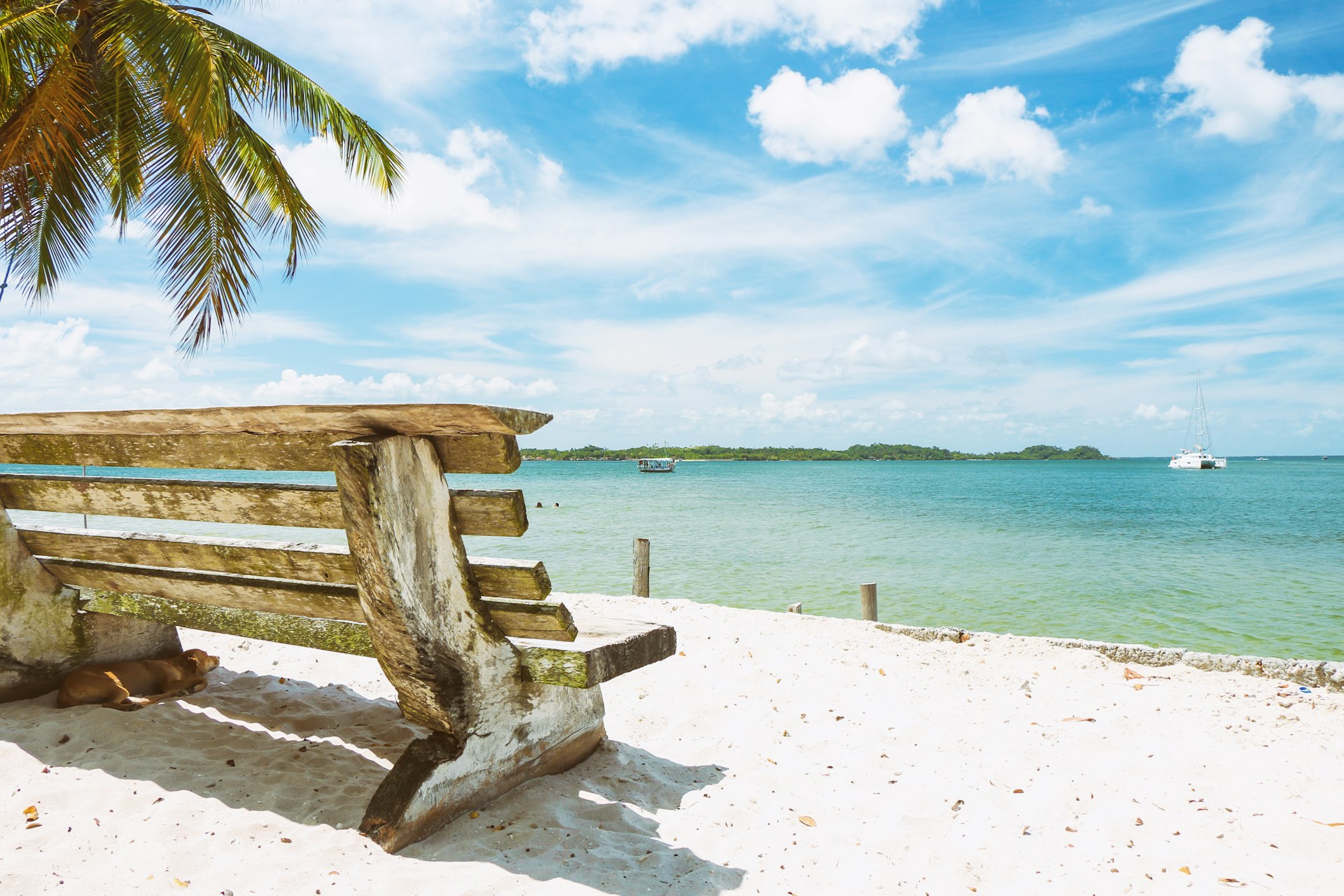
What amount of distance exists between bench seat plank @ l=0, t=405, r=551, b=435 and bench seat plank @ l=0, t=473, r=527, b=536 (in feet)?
0.69

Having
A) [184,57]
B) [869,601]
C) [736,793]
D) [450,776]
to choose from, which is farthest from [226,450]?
[184,57]

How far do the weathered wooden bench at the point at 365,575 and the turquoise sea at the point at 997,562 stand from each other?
1.04 meters

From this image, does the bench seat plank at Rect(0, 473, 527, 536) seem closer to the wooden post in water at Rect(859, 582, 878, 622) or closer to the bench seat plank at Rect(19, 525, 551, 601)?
the bench seat plank at Rect(19, 525, 551, 601)

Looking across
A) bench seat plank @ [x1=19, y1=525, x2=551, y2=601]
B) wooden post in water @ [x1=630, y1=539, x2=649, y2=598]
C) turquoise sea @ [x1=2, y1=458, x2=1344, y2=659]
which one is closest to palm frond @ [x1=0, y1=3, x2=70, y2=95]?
turquoise sea @ [x1=2, y1=458, x2=1344, y2=659]

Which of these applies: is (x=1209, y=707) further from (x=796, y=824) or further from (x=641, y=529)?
(x=641, y=529)

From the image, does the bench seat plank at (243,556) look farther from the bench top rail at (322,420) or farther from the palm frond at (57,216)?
the palm frond at (57,216)

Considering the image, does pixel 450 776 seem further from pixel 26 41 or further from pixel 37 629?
pixel 26 41

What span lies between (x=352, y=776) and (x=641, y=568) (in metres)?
6.19

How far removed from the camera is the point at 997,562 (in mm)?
16891

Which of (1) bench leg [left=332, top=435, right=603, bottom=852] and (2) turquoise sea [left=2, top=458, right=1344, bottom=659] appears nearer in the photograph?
(1) bench leg [left=332, top=435, right=603, bottom=852]

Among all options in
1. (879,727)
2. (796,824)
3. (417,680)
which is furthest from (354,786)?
(879,727)

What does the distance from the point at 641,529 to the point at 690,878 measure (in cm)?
2062

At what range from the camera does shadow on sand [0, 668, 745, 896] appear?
259cm

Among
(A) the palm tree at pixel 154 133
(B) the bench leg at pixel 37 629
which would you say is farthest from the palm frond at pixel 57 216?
(B) the bench leg at pixel 37 629
